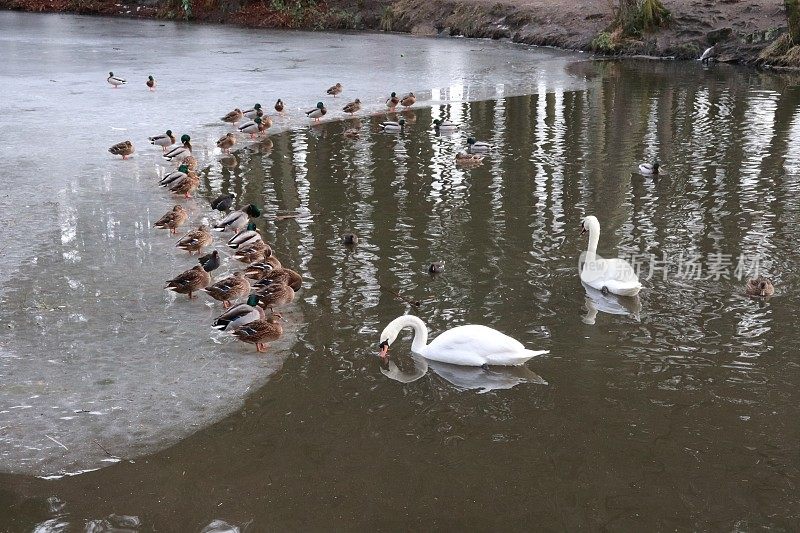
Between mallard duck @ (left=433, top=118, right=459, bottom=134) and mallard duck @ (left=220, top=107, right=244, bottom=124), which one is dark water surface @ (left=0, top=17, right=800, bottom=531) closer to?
mallard duck @ (left=433, top=118, right=459, bottom=134)

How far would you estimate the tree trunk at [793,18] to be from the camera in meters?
25.5

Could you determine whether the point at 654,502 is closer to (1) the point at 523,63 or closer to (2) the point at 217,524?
(2) the point at 217,524

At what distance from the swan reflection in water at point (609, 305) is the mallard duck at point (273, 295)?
2956 mm

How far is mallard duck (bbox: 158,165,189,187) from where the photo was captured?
41.8 feet

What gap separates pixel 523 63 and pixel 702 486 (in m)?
24.4

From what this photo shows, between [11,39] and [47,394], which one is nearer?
[47,394]

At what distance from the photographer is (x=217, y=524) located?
17.7ft

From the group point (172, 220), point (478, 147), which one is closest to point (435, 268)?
point (172, 220)

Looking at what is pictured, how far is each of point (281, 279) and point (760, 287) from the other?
479 cm

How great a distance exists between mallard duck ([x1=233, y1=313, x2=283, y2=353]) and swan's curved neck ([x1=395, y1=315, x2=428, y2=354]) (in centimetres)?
115

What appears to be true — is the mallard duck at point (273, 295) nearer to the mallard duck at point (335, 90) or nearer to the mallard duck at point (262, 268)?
the mallard duck at point (262, 268)

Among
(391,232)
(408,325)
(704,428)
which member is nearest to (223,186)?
(391,232)

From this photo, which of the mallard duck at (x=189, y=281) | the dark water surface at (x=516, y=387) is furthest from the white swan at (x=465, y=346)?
the mallard duck at (x=189, y=281)

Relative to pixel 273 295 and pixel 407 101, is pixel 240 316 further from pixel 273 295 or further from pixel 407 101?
pixel 407 101
